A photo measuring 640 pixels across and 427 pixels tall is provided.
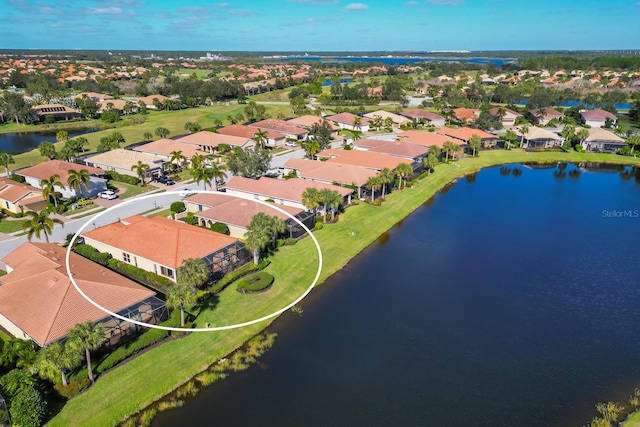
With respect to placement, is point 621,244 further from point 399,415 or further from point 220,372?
point 220,372

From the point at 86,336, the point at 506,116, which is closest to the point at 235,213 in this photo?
the point at 86,336

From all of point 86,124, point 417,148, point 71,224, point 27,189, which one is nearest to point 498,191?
point 417,148

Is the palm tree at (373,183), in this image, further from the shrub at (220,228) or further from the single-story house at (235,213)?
the shrub at (220,228)

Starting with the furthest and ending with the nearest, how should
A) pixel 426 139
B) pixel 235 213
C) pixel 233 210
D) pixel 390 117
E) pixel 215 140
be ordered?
pixel 390 117 < pixel 426 139 < pixel 215 140 < pixel 233 210 < pixel 235 213

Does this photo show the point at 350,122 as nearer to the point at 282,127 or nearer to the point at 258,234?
the point at 282,127

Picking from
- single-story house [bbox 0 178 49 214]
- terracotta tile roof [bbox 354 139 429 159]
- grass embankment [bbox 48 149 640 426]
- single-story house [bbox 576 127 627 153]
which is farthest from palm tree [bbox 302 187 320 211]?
single-story house [bbox 576 127 627 153]

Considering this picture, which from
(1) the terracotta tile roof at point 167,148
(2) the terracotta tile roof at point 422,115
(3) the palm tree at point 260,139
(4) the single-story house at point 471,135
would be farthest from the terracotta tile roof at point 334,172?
(2) the terracotta tile roof at point 422,115

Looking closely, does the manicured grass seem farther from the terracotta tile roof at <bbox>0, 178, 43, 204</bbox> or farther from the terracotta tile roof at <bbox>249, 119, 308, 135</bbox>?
the terracotta tile roof at <bbox>249, 119, 308, 135</bbox>
